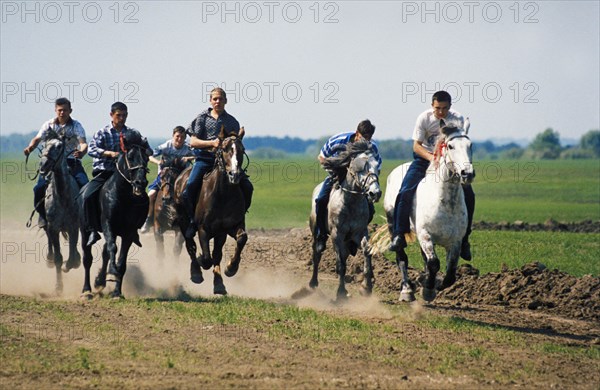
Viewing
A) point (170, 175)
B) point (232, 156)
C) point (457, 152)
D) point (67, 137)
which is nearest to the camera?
point (457, 152)

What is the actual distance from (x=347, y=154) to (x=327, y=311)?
2.58 meters

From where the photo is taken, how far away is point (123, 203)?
53.7ft

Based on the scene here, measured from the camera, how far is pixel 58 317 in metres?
14.5

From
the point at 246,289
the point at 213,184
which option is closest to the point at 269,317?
the point at 213,184

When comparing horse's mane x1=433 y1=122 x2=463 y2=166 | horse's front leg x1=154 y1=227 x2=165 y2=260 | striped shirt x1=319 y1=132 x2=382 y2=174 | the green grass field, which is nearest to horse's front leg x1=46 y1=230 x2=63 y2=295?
horse's front leg x1=154 y1=227 x2=165 y2=260

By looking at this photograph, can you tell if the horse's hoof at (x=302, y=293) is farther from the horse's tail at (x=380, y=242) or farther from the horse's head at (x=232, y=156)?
the horse's head at (x=232, y=156)

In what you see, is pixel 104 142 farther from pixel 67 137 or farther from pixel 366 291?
pixel 366 291

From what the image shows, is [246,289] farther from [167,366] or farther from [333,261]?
[167,366]

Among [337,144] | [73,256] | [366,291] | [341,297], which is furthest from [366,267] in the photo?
[73,256]

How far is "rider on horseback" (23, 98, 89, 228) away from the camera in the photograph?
17719 millimetres

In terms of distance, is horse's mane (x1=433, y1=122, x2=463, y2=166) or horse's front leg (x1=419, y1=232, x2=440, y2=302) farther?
horse's front leg (x1=419, y1=232, x2=440, y2=302)

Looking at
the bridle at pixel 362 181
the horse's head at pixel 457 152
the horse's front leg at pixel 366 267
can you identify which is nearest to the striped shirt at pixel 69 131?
the bridle at pixel 362 181

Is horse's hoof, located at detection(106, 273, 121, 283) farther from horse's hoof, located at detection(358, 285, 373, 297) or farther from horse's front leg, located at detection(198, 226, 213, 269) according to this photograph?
horse's hoof, located at detection(358, 285, 373, 297)

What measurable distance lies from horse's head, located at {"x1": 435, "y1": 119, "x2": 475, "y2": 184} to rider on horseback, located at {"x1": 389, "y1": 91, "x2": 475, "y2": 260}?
57cm
